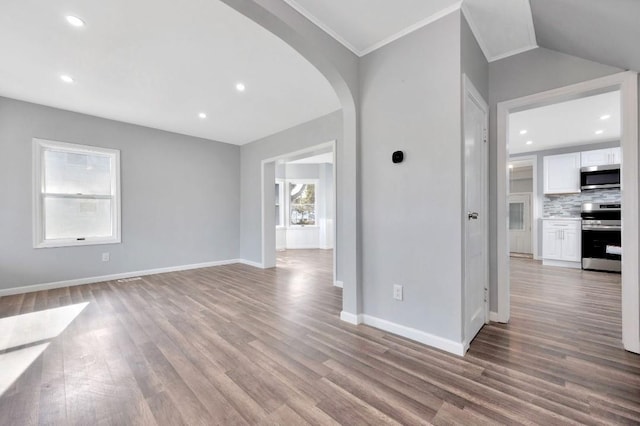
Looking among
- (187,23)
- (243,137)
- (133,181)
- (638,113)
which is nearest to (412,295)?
(638,113)

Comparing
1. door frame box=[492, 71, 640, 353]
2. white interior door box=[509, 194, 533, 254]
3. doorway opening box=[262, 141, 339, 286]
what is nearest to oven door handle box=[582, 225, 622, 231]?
white interior door box=[509, 194, 533, 254]

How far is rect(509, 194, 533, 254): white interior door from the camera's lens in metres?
7.15

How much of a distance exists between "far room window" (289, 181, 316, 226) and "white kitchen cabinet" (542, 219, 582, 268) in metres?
5.86

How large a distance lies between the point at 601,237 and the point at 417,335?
531 cm

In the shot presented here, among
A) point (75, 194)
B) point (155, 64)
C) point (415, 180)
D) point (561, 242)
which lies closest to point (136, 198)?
point (75, 194)

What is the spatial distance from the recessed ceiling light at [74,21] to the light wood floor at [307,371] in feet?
8.81

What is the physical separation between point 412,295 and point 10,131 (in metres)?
5.54

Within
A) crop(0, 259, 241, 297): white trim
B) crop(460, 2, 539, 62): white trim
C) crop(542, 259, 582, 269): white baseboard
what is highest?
crop(460, 2, 539, 62): white trim

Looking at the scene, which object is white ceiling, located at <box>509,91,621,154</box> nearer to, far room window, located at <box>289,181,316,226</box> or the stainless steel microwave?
the stainless steel microwave

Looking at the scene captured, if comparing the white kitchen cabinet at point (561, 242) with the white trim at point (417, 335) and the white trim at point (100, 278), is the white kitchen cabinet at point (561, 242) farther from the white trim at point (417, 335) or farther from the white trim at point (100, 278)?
the white trim at point (100, 278)

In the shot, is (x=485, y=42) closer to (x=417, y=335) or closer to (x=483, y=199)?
(x=483, y=199)

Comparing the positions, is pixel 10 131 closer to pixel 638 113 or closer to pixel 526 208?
pixel 638 113

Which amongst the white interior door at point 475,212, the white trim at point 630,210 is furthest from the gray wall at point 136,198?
the white trim at point 630,210

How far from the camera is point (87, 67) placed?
9.23 feet
